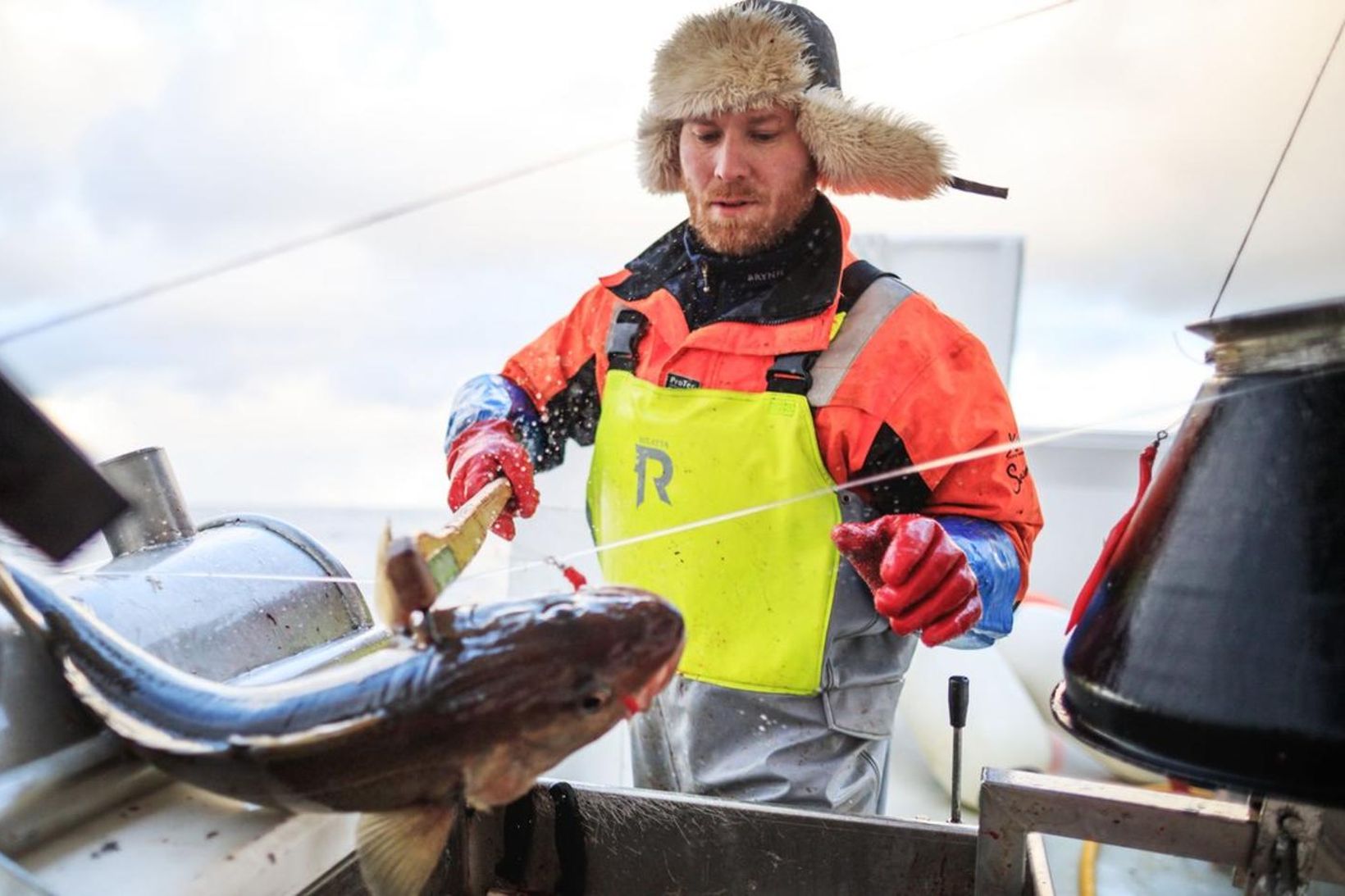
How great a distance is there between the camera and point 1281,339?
841 mm

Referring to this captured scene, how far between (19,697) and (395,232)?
1.21 m

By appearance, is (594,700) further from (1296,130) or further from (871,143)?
(871,143)

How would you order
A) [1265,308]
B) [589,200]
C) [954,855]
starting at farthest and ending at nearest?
[589,200]
[954,855]
[1265,308]

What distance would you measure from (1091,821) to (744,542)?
942mm

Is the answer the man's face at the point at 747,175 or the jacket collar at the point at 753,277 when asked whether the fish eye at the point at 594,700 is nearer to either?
the jacket collar at the point at 753,277

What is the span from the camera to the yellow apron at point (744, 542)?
1.99 meters

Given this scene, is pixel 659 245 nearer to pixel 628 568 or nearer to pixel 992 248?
pixel 628 568

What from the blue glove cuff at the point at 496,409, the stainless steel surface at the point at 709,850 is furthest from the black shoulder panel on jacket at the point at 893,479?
the blue glove cuff at the point at 496,409

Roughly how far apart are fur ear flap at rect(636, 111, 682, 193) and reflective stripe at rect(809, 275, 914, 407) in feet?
2.54

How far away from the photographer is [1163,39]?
185 centimetres

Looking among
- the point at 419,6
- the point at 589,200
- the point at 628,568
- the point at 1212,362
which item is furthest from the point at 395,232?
the point at 1212,362

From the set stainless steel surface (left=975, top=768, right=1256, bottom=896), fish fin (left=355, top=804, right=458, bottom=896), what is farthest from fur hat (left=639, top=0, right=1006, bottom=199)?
fish fin (left=355, top=804, right=458, bottom=896)

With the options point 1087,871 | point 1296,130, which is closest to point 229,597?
point 1296,130

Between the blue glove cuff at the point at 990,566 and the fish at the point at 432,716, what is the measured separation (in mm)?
916
